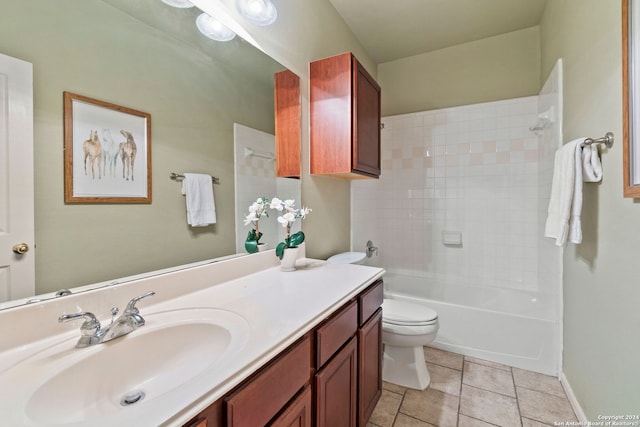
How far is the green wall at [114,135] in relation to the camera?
29.4 inches

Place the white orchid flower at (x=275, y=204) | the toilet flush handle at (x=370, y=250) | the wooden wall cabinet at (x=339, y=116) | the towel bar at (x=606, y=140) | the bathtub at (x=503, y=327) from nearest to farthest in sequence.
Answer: the towel bar at (x=606, y=140)
the white orchid flower at (x=275, y=204)
the wooden wall cabinet at (x=339, y=116)
the bathtub at (x=503, y=327)
the toilet flush handle at (x=370, y=250)

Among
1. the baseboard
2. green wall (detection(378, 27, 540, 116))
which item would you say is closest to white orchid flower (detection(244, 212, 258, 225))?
the baseboard

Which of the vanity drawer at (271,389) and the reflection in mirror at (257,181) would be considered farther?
the reflection in mirror at (257,181)

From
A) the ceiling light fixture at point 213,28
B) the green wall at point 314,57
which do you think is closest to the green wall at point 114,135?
the ceiling light fixture at point 213,28

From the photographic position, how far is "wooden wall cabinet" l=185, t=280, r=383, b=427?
635 millimetres

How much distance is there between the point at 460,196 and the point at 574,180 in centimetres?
128

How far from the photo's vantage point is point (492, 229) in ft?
8.36

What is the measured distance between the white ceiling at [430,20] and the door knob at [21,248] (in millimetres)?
2331

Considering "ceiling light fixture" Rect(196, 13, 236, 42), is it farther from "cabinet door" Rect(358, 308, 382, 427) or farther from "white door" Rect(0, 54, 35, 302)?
"cabinet door" Rect(358, 308, 382, 427)

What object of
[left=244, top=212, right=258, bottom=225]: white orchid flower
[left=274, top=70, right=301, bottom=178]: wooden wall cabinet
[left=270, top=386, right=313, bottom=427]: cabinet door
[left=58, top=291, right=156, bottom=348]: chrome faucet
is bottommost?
[left=270, top=386, right=313, bottom=427]: cabinet door

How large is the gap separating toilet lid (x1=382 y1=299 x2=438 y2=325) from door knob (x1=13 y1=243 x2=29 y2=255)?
1723 millimetres

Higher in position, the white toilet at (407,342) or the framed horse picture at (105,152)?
the framed horse picture at (105,152)

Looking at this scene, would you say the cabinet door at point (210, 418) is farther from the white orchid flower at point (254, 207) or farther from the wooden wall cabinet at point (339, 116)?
the wooden wall cabinet at point (339, 116)

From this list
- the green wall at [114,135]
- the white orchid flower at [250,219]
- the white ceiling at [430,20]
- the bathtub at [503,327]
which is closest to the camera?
the green wall at [114,135]
